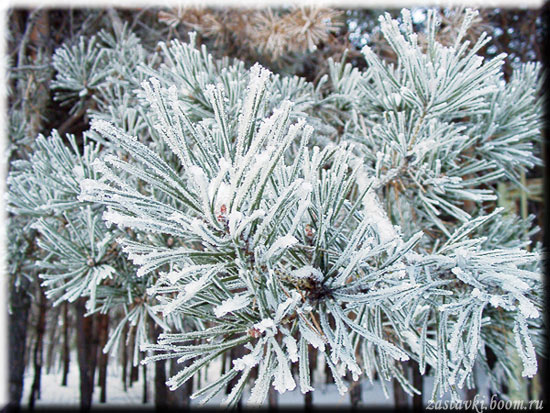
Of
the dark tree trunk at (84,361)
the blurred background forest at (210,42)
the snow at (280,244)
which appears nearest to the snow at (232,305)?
the snow at (280,244)

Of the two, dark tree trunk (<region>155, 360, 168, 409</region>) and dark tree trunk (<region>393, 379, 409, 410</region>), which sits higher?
dark tree trunk (<region>155, 360, 168, 409</region>)

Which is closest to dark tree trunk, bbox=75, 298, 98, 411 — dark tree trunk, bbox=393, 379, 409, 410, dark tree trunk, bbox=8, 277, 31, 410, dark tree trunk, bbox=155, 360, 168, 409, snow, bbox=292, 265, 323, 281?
dark tree trunk, bbox=155, 360, 168, 409

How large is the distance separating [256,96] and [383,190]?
46 centimetres

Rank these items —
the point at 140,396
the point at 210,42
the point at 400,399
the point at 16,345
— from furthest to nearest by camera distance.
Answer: the point at 140,396 → the point at 400,399 → the point at 16,345 → the point at 210,42

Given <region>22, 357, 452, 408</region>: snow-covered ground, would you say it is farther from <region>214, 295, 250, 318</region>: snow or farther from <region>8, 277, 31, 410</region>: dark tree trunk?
<region>214, 295, 250, 318</region>: snow

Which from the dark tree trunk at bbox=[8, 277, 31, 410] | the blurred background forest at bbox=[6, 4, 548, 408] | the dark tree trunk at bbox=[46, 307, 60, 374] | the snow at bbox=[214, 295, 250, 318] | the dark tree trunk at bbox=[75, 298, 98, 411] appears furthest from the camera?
the dark tree trunk at bbox=[46, 307, 60, 374]

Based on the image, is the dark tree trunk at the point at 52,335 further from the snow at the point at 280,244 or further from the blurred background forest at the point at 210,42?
the snow at the point at 280,244

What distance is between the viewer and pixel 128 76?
2.78 ft

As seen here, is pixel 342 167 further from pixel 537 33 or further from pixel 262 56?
pixel 537 33

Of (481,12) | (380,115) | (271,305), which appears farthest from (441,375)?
(481,12)

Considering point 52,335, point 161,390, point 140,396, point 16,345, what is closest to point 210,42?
point 16,345

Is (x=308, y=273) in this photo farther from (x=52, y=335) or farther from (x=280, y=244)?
(x=52, y=335)

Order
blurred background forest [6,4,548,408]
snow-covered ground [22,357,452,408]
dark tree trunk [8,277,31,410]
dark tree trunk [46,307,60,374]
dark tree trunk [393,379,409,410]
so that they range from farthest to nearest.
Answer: dark tree trunk [46,307,60,374] < snow-covered ground [22,357,452,408] < dark tree trunk [393,379,409,410] < dark tree trunk [8,277,31,410] < blurred background forest [6,4,548,408]

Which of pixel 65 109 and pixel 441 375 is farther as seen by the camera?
pixel 65 109
